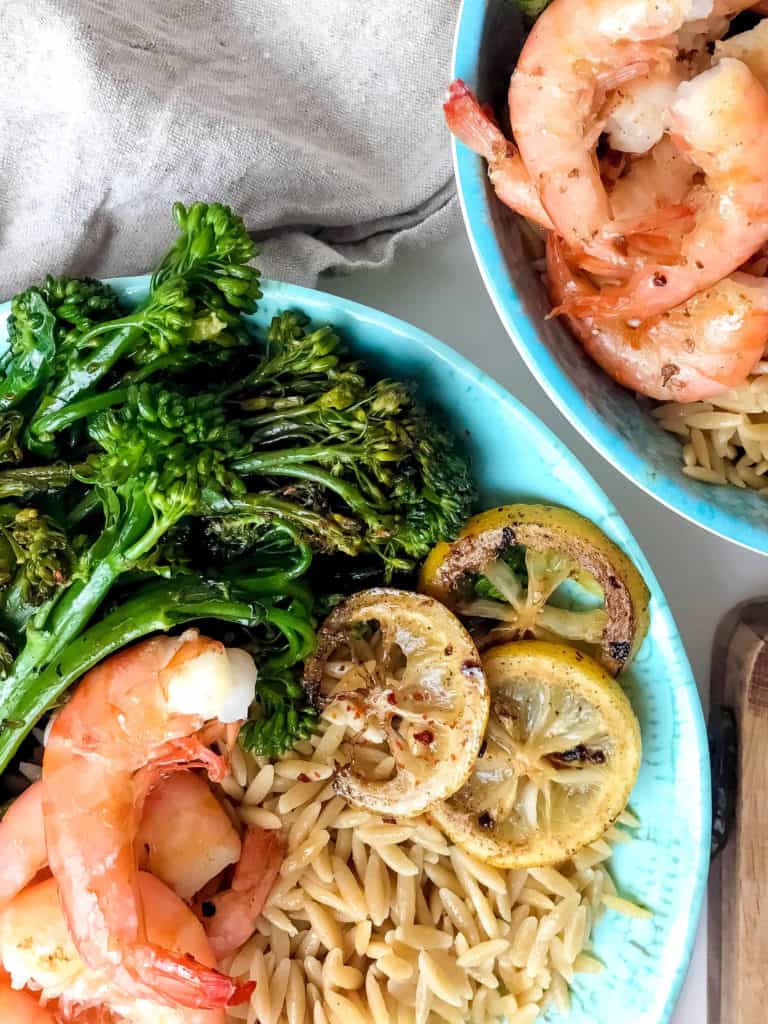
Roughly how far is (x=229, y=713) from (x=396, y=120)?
1.03 metres

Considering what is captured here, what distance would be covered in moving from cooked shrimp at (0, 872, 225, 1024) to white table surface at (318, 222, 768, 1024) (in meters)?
0.95

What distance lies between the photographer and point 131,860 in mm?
1472

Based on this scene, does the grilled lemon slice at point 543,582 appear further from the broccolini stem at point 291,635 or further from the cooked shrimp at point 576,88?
the cooked shrimp at point 576,88

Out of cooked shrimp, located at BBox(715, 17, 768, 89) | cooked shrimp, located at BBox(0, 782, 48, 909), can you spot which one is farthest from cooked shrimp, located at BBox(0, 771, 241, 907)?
cooked shrimp, located at BBox(715, 17, 768, 89)

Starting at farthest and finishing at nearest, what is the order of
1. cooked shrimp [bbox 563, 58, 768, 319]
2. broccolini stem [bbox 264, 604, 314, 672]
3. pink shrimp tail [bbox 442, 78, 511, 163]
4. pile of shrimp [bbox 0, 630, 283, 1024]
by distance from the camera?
1. broccolini stem [bbox 264, 604, 314, 672]
2. pile of shrimp [bbox 0, 630, 283, 1024]
3. pink shrimp tail [bbox 442, 78, 511, 163]
4. cooked shrimp [bbox 563, 58, 768, 319]

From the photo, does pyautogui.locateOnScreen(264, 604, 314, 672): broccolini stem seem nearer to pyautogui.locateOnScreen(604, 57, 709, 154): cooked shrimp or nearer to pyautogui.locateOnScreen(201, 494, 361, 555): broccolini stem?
pyautogui.locateOnScreen(201, 494, 361, 555): broccolini stem

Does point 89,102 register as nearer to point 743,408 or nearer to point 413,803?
point 743,408

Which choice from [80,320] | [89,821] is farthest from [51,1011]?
[80,320]

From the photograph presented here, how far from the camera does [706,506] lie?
145 centimetres

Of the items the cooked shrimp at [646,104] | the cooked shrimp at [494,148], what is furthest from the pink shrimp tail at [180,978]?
the cooked shrimp at [646,104]

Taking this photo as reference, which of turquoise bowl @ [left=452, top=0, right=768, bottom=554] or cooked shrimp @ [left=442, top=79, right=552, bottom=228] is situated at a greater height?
cooked shrimp @ [left=442, top=79, right=552, bottom=228]

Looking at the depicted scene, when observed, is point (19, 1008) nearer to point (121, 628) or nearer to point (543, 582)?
point (121, 628)

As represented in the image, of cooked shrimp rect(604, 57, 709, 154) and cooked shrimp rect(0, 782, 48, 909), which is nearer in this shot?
cooked shrimp rect(604, 57, 709, 154)

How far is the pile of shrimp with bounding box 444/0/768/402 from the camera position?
1.21 meters
